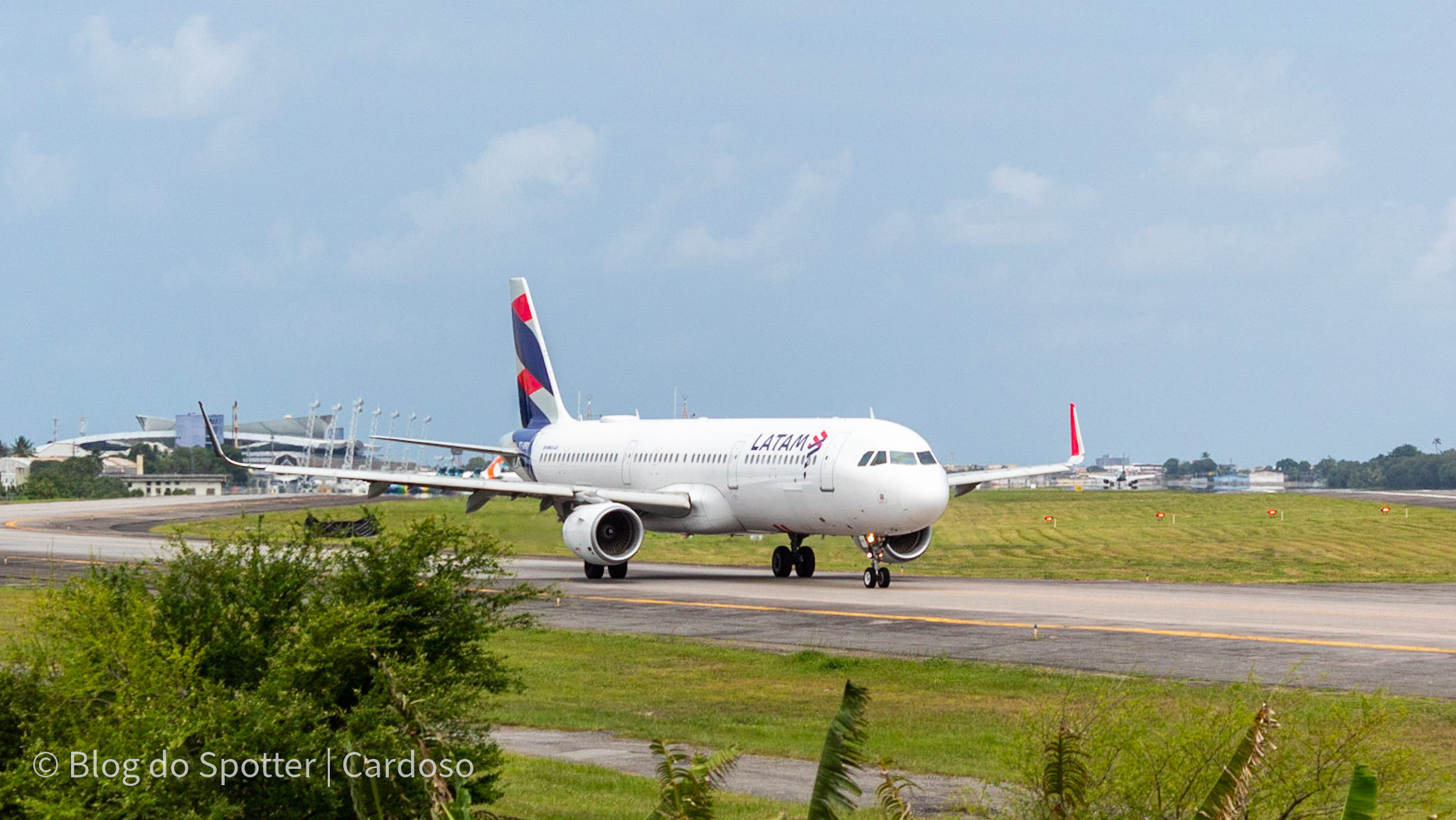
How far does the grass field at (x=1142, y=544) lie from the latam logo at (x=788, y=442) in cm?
639

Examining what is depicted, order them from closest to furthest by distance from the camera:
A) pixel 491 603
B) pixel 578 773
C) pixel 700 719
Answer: pixel 491 603 → pixel 578 773 → pixel 700 719

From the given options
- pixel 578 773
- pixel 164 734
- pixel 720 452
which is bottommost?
pixel 578 773

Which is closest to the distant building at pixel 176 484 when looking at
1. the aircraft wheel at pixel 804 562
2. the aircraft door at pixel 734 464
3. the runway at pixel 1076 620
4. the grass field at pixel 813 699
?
the aircraft wheel at pixel 804 562

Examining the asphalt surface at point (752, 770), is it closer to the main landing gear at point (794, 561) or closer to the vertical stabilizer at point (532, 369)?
the main landing gear at point (794, 561)

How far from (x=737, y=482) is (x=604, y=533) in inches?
132

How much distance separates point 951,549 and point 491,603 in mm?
41348

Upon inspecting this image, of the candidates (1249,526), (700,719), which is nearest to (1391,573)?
(1249,526)

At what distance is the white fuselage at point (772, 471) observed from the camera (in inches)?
1321

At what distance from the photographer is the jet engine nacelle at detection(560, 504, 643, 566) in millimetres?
36406

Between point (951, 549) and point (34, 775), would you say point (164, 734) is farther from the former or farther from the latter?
point (951, 549)

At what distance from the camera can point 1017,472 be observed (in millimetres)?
41531

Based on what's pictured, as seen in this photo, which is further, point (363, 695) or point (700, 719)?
point (700, 719)

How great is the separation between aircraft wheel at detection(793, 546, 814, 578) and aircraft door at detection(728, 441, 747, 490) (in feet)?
8.76

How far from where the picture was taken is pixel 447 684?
941cm
